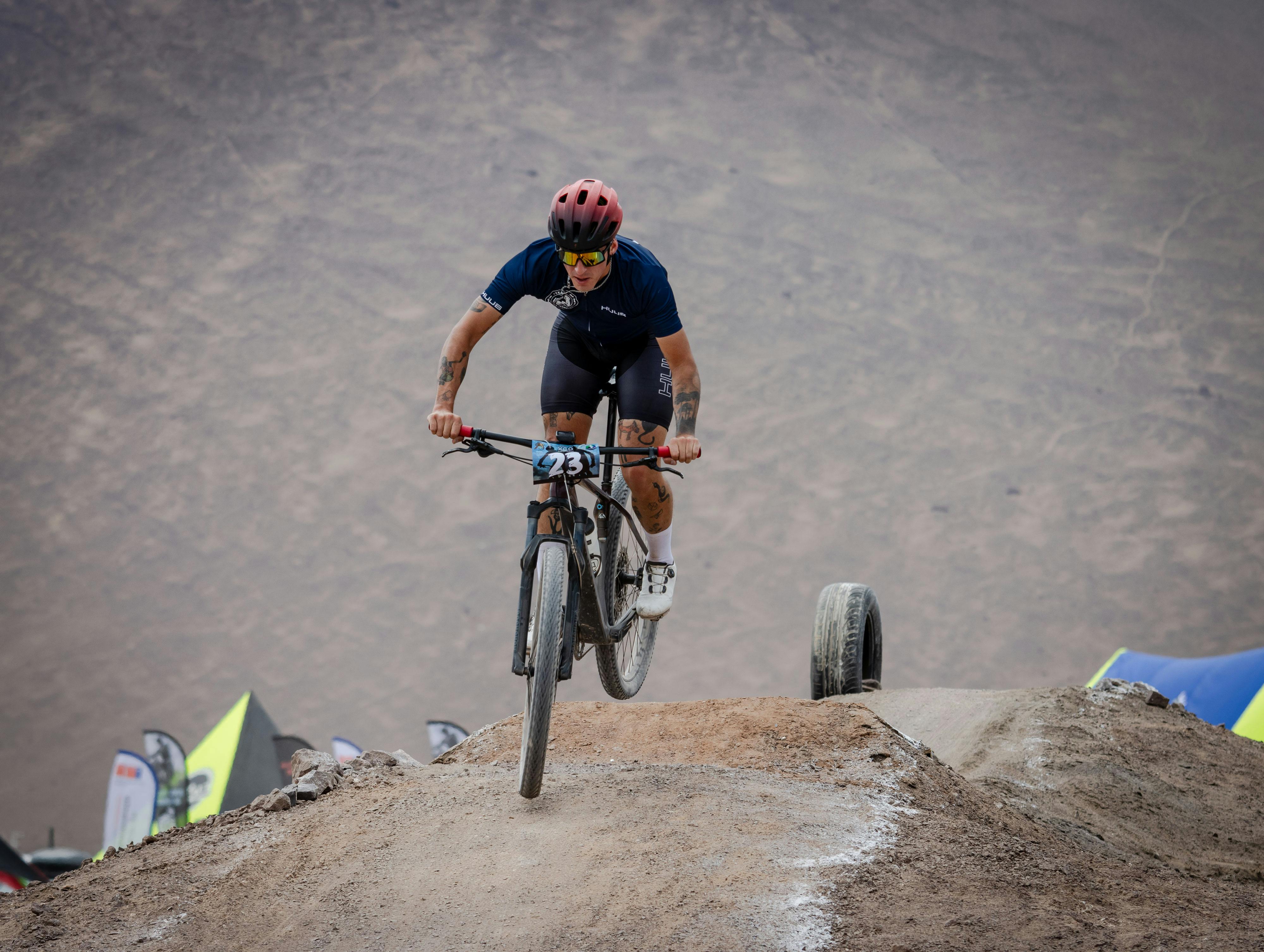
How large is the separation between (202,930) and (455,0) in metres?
13.1

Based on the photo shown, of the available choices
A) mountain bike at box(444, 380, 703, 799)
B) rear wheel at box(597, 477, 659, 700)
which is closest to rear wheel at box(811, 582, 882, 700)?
rear wheel at box(597, 477, 659, 700)

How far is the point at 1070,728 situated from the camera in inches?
168

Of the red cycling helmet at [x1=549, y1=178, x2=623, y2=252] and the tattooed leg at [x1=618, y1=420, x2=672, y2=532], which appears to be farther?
the tattooed leg at [x1=618, y1=420, x2=672, y2=532]

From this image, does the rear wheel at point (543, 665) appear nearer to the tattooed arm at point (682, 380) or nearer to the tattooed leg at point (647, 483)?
the tattooed leg at point (647, 483)

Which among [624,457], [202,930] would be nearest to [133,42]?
[624,457]

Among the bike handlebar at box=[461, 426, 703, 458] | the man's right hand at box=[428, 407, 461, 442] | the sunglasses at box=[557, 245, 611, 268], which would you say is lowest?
the bike handlebar at box=[461, 426, 703, 458]

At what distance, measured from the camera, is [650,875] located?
7.47 feet

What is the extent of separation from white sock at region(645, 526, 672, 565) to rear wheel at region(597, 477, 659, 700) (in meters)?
0.08

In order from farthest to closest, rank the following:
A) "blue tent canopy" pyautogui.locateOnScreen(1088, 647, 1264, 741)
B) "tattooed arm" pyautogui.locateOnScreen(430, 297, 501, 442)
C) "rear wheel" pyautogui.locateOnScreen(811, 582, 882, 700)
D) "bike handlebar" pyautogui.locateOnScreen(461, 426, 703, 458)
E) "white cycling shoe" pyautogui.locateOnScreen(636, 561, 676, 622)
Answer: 1. "blue tent canopy" pyautogui.locateOnScreen(1088, 647, 1264, 741)
2. "rear wheel" pyautogui.locateOnScreen(811, 582, 882, 700)
3. "white cycling shoe" pyautogui.locateOnScreen(636, 561, 676, 622)
4. "tattooed arm" pyautogui.locateOnScreen(430, 297, 501, 442)
5. "bike handlebar" pyautogui.locateOnScreen(461, 426, 703, 458)

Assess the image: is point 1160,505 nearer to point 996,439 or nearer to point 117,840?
point 996,439

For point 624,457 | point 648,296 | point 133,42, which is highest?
point 133,42

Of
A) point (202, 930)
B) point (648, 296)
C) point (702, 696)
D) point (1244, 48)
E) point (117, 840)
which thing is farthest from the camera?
point (1244, 48)

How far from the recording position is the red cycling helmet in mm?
2879

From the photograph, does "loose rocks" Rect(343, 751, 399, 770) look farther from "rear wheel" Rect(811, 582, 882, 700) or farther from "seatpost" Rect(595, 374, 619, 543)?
"rear wheel" Rect(811, 582, 882, 700)
